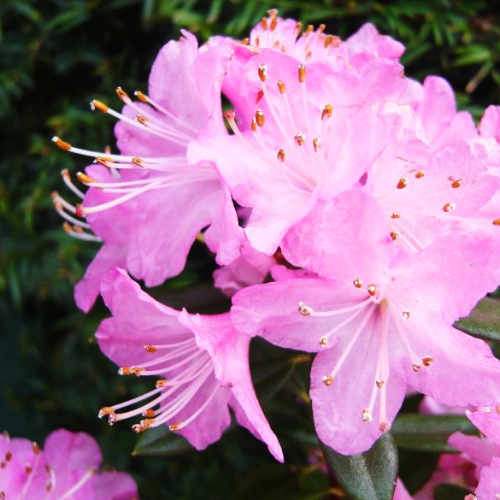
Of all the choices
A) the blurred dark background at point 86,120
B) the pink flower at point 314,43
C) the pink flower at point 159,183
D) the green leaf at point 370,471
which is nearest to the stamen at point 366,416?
the green leaf at point 370,471

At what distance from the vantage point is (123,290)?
67cm

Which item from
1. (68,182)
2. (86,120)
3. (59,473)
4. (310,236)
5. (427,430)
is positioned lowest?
(86,120)

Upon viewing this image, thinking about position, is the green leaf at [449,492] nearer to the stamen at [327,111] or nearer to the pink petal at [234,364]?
the pink petal at [234,364]

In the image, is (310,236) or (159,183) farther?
(159,183)

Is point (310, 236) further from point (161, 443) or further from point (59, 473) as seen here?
point (59, 473)

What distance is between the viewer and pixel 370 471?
29.2 inches

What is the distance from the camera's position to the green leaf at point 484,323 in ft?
2.43

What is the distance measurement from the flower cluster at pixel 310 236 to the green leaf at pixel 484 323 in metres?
0.09

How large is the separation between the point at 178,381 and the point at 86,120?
1086 mm

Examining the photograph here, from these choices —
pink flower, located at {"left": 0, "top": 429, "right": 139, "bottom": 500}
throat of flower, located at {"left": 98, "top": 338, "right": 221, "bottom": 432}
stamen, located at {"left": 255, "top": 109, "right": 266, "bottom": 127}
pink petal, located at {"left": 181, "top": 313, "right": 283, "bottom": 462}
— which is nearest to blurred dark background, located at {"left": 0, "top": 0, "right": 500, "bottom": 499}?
pink flower, located at {"left": 0, "top": 429, "right": 139, "bottom": 500}

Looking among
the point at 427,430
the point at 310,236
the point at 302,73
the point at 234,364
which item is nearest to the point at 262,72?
the point at 302,73

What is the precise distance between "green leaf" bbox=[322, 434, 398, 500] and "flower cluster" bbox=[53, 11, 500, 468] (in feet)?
0.31

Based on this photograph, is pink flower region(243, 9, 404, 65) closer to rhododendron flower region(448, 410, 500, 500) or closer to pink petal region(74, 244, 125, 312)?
pink petal region(74, 244, 125, 312)

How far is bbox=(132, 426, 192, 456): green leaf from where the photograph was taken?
859 millimetres
